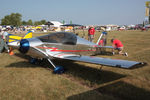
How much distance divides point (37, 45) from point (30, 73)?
1.32 meters

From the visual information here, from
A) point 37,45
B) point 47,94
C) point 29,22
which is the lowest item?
point 47,94

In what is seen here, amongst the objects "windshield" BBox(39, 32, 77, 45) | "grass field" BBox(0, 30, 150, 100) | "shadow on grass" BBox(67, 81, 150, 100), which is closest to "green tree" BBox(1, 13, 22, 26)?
"windshield" BBox(39, 32, 77, 45)

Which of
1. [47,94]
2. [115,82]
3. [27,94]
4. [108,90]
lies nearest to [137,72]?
[115,82]

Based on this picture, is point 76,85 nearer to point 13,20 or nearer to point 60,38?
point 60,38

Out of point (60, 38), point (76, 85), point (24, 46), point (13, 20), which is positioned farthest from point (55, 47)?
Answer: point (13, 20)

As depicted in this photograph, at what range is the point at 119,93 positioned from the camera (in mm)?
3738

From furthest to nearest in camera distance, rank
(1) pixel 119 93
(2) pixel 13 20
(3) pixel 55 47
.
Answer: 1. (2) pixel 13 20
2. (3) pixel 55 47
3. (1) pixel 119 93

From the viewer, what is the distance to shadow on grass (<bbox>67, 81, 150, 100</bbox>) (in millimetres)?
3498

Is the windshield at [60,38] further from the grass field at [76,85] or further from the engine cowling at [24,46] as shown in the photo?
the grass field at [76,85]

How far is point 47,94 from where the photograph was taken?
12.4 feet

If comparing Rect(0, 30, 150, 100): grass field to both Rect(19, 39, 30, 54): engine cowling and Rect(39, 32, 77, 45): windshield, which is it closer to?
Rect(19, 39, 30, 54): engine cowling

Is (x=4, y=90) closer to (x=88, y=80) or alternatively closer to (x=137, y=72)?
(x=88, y=80)

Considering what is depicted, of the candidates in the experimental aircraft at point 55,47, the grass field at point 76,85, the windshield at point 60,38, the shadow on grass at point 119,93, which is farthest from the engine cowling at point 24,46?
the shadow on grass at point 119,93

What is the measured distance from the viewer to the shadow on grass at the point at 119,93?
3498 mm
